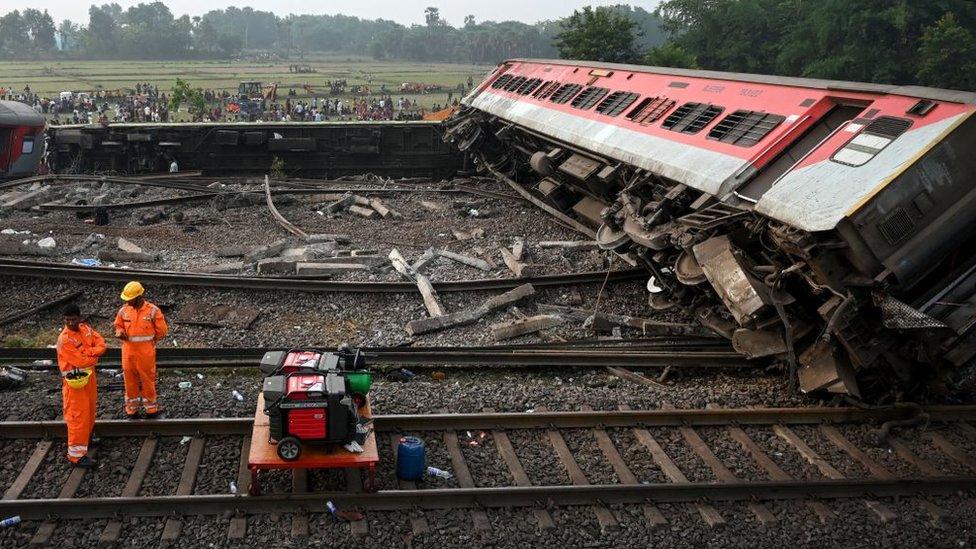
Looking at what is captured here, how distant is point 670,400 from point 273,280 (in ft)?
19.8

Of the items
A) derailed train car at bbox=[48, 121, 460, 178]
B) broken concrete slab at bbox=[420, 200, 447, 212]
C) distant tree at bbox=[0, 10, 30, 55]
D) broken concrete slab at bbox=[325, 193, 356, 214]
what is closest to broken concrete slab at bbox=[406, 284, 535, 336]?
broken concrete slab at bbox=[420, 200, 447, 212]

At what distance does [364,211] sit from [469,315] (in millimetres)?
7094

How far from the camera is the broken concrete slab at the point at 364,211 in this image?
16656 millimetres

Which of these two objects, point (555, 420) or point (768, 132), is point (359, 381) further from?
point (768, 132)

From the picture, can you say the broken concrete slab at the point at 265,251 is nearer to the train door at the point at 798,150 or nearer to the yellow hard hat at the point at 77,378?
the yellow hard hat at the point at 77,378

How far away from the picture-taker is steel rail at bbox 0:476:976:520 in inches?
225

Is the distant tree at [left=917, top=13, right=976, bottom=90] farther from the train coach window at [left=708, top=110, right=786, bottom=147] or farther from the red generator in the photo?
the red generator

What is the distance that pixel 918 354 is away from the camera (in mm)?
7500

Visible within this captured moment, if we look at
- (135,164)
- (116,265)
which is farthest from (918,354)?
(135,164)

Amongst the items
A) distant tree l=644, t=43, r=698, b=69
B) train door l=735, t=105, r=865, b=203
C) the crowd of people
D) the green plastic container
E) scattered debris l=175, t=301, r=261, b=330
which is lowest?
scattered debris l=175, t=301, r=261, b=330

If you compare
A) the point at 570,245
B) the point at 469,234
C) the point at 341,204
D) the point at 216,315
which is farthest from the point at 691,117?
the point at 341,204

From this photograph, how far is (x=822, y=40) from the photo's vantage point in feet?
115

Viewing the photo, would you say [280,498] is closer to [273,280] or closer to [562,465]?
[562,465]

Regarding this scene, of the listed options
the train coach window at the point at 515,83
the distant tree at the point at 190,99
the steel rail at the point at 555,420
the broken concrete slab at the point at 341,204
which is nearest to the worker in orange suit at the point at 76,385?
the steel rail at the point at 555,420
